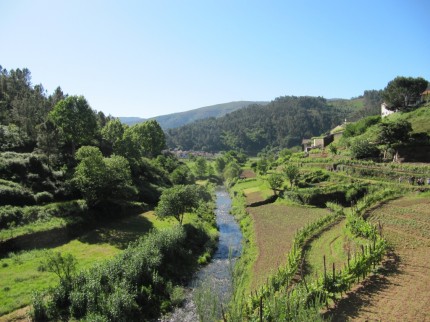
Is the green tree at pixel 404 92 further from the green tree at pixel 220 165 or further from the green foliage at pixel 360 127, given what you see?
the green tree at pixel 220 165

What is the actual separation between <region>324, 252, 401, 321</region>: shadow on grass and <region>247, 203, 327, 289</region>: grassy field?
635cm

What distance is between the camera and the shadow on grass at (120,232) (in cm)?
A: 4191

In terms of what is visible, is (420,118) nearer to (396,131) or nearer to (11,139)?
(396,131)

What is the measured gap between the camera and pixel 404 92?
315ft

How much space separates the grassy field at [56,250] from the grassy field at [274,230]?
13.1m

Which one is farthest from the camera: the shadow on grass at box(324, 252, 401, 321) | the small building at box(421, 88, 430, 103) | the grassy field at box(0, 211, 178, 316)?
the small building at box(421, 88, 430, 103)

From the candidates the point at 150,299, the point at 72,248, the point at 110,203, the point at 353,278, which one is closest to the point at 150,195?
the point at 110,203

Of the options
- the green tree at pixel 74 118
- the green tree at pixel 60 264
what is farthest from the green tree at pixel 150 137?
the green tree at pixel 60 264

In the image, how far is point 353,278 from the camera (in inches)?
991

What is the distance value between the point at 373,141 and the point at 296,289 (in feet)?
198

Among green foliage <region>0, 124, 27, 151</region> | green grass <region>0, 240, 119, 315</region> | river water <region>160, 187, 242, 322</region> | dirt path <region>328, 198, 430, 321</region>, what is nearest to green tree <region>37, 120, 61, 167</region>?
green foliage <region>0, 124, 27, 151</region>

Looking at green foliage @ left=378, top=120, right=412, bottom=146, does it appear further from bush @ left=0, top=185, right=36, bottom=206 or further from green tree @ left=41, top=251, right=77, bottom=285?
bush @ left=0, top=185, right=36, bottom=206

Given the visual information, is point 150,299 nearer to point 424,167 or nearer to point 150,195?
point 150,195

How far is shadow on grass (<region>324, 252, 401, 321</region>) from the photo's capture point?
70.4 feet
